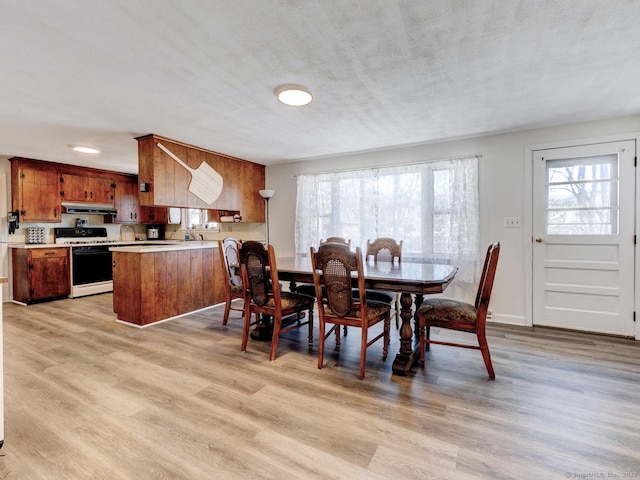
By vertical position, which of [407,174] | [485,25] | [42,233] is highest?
[485,25]

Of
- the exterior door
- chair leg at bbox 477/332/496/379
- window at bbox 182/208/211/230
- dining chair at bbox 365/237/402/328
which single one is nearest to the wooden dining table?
chair leg at bbox 477/332/496/379

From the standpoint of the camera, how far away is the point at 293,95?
249 cm

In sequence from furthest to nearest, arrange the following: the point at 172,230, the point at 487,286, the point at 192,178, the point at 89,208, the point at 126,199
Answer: the point at 172,230 < the point at 126,199 < the point at 89,208 < the point at 192,178 < the point at 487,286

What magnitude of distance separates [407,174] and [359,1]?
9.44 feet

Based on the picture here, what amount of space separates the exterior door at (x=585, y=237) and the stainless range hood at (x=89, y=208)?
684 cm

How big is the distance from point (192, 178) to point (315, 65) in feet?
8.75

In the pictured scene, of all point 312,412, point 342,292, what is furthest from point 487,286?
point 312,412

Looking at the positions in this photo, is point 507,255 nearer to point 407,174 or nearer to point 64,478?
point 407,174

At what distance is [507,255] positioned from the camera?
3658 mm

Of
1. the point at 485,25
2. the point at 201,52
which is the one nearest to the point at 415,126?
the point at 485,25

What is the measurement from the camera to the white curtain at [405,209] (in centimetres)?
380

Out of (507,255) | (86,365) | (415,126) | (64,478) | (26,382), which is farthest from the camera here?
(507,255)

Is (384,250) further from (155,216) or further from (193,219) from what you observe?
(155,216)

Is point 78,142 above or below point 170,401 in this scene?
above
